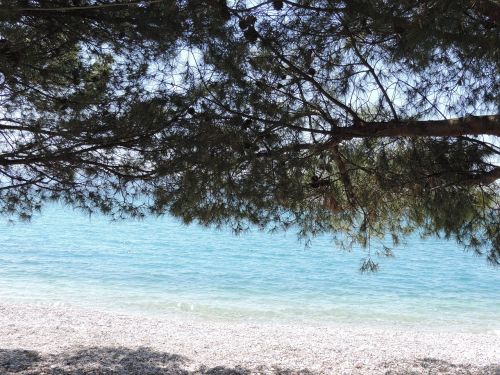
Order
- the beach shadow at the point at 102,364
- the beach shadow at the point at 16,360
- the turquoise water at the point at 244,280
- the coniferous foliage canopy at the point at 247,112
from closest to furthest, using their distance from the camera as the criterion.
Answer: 1. the coniferous foliage canopy at the point at 247,112
2. the beach shadow at the point at 16,360
3. the beach shadow at the point at 102,364
4. the turquoise water at the point at 244,280

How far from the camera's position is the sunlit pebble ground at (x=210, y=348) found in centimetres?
493

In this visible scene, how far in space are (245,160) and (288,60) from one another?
71 centimetres

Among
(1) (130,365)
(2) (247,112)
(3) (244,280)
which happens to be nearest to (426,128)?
(2) (247,112)

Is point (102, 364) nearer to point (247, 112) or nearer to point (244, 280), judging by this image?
point (247, 112)

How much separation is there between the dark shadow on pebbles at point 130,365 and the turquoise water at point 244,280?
155 cm

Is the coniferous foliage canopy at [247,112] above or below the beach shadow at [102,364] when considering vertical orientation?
above

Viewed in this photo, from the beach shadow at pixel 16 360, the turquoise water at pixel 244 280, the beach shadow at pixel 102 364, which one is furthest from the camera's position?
the turquoise water at pixel 244 280

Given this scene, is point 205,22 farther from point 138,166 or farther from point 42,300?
point 42,300

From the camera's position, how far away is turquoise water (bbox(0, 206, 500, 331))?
1051 cm

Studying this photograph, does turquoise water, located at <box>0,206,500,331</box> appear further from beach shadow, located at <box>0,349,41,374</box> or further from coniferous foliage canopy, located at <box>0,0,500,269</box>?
coniferous foliage canopy, located at <box>0,0,500,269</box>

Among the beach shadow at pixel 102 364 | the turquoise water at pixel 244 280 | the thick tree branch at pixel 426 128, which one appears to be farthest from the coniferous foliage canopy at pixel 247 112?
the turquoise water at pixel 244 280

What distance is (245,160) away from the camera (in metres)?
3.26

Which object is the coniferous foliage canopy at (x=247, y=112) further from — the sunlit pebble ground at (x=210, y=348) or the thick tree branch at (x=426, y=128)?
the sunlit pebble ground at (x=210, y=348)

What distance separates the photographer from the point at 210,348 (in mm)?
6184
